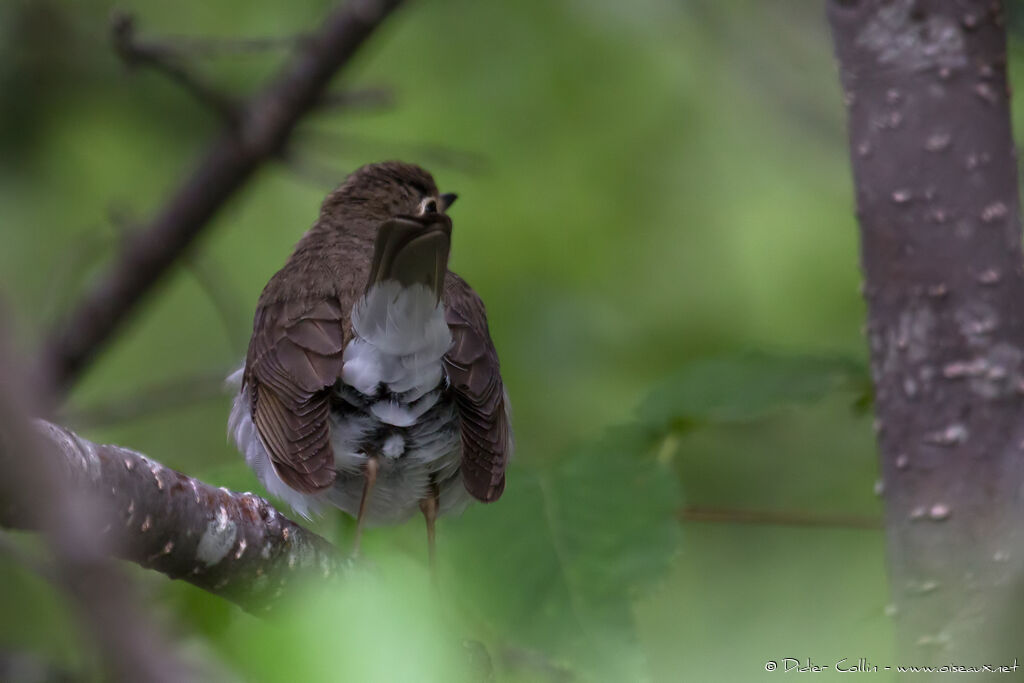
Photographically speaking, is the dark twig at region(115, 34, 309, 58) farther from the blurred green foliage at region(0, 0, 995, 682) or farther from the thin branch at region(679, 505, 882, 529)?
the thin branch at region(679, 505, 882, 529)

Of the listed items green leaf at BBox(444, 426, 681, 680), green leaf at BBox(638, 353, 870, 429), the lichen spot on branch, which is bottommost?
green leaf at BBox(444, 426, 681, 680)

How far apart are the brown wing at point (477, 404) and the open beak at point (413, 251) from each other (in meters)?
0.20

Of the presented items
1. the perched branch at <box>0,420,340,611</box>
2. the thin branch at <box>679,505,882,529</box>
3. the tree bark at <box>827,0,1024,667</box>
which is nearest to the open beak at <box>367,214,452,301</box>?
the perched branch at <box>0,420,340,611</box>

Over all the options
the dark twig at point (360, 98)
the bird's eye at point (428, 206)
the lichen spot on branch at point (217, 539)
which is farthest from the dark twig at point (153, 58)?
the lichen spot on branch at point (217, 539)

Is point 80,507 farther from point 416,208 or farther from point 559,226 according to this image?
point 559,226

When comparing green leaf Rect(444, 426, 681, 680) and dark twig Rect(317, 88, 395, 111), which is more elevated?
dark twig Rect(317, 88, 395, 111)

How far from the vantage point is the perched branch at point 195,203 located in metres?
4.26

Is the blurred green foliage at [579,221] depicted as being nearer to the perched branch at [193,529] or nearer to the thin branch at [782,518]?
the thin branch at [782,518]

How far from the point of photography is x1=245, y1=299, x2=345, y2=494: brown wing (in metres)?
2.77

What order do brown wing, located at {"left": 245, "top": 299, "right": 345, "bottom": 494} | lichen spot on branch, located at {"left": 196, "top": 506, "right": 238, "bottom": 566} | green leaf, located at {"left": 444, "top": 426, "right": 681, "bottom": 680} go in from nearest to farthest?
lichen spot on branch, located at {"left": 196, "top": 506, "right": 238, "bottom": 566}, green leaf, located at {"left": 444, "top": 426, "right": 681, "bottom": 680}, brown wing, located at {"left": 245, "top": 299, "right": 345, "bottom": 494}

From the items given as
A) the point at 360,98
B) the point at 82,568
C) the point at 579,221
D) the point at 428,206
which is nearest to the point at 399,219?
the point at 428,206

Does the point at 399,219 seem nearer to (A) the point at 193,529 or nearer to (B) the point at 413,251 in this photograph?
(B) the point at 413,251

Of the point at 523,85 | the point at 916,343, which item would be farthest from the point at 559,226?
the point at 916,343

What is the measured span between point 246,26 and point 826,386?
373 centimetres
